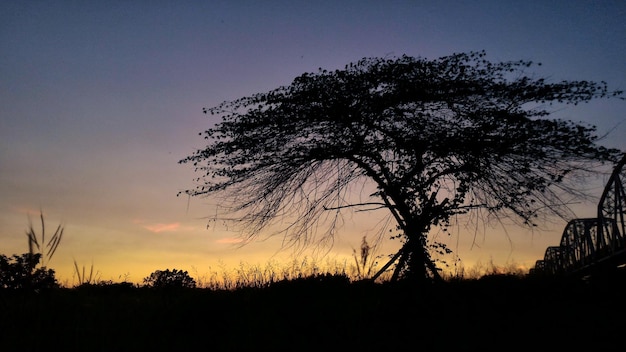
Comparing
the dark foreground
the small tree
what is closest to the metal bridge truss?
the dark foreground

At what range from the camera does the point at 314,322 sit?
654cm

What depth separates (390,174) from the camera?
1483 cm

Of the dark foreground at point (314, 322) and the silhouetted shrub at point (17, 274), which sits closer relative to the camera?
the dark foreground at point (314, 322)

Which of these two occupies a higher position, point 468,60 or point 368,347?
point 468,60

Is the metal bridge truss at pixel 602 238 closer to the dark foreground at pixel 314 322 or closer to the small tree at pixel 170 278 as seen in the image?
the dark foreground at pixel 314 322

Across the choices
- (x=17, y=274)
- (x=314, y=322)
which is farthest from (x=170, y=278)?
(x=314, y=322)

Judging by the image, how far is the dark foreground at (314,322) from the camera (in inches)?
223

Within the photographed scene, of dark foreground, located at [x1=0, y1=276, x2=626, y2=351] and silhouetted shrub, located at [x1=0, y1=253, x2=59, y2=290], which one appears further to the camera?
silhouetted shrub, located at [x1=0, y1=253, x2=59, y2=290]

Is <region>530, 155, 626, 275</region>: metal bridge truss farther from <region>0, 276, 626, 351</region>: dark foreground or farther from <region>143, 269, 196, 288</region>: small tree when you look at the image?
<region>143, 269, 196, 288</region>: small tree

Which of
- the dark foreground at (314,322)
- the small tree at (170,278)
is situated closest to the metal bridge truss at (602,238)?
the dark foreground at (314,322)

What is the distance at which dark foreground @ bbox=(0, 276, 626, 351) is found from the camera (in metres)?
5.66

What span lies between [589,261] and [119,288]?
13.1 meters

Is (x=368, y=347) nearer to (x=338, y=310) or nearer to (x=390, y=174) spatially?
(x=338, y=310)

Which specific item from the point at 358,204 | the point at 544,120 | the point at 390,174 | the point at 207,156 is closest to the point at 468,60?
the point at 544,120
